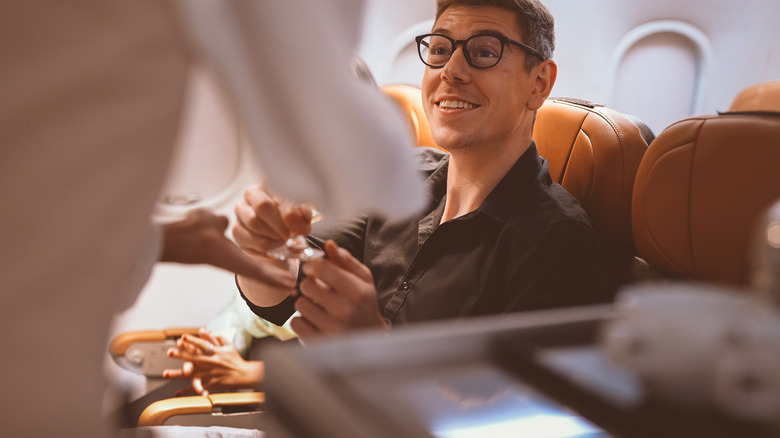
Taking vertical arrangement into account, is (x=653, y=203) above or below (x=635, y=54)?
below

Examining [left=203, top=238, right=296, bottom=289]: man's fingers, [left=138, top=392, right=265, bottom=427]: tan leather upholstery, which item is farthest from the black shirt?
[left=203, top=238, right=296, bottom=289]: man's fingers

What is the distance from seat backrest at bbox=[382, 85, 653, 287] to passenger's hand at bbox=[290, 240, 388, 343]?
82 cm

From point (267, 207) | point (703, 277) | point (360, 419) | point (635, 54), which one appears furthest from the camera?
point (635, 54)

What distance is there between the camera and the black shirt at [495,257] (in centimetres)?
142

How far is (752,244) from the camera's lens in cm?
130

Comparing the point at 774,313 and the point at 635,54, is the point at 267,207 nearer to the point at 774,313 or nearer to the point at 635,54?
the point at 774,313

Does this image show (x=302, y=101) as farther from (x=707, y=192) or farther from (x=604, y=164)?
(x=604, y=164)

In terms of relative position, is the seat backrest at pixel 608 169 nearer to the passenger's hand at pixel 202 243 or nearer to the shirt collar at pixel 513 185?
the shirt collar at pixel 513 185

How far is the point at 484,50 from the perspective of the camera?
1.66 meters

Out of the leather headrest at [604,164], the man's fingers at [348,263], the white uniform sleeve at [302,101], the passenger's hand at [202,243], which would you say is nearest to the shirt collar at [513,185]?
the leather headrest at [604,164]

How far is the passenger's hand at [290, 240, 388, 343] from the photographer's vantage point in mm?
1091

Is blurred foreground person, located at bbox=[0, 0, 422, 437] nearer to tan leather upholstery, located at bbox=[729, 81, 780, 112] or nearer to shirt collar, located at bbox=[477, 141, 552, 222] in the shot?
shirt collar, located at bbox=[477, 141, 552, 222]

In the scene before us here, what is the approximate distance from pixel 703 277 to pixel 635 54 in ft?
4.49

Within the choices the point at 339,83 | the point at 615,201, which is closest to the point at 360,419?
the point at 339,83
